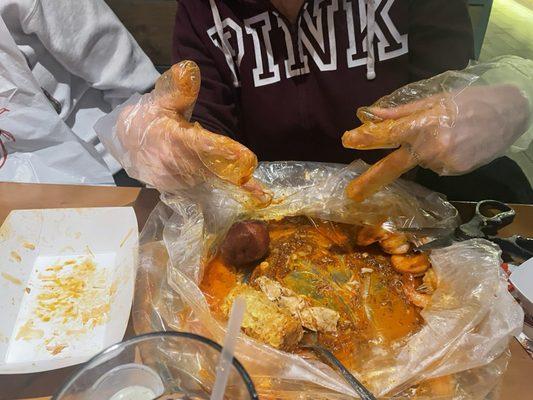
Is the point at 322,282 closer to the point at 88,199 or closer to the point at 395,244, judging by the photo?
the point at 395,244

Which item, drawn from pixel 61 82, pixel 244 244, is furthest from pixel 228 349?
pixel 61 82

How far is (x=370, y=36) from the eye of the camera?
1011mm

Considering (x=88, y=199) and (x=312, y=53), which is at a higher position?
(x=312, y=53)

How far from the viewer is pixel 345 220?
0.91m

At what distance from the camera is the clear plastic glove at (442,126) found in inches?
30.6

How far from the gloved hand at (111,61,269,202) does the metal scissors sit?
1.01ft

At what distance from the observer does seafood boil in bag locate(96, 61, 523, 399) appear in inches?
25.9

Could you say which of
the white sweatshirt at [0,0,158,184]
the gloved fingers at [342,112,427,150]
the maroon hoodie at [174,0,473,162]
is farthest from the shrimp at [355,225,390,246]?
the white sweatshirt at [0,0,158,184]

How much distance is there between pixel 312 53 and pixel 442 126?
375mm

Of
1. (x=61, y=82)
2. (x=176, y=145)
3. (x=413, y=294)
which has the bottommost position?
(x=413, y=294)

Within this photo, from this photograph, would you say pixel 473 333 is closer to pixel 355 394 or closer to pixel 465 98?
pixel 355 394

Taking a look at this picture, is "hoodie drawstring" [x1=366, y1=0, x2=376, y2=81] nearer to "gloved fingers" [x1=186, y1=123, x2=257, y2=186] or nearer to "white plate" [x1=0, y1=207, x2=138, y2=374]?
"gloved fingers" [x1=186, y1=123, x2=257, y2=186]

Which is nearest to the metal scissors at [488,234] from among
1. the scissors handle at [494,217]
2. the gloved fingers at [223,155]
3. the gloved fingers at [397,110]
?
the scissors handle at [494,217]

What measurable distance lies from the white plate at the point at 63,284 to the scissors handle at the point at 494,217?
62 cm
